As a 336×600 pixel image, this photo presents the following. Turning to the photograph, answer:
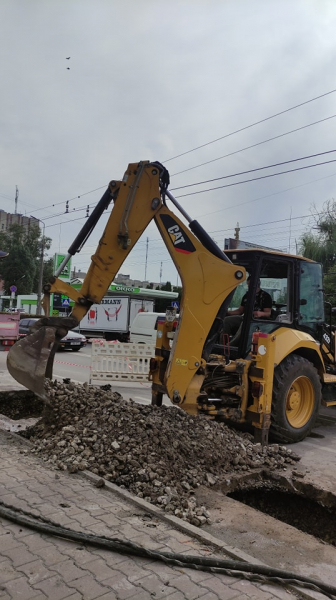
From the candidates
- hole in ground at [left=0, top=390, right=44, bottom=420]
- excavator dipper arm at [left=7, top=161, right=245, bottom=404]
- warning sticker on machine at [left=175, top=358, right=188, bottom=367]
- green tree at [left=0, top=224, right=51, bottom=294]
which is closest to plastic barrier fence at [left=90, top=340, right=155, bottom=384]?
hole in ground at [left=0, top=390, right=44, bottom=420]

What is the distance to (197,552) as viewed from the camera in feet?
10.3

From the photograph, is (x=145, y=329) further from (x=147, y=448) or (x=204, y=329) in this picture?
(x=147, y=448)

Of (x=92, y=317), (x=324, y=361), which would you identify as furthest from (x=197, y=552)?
(x=92, y=317)

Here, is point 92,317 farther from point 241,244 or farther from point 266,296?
point 266,296

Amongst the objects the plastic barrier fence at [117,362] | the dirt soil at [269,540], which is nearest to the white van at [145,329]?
the plastic barrier fence at [117,362]

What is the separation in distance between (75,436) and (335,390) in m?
4.82

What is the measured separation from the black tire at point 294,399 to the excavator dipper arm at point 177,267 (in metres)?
1.43

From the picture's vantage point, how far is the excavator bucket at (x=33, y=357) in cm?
546

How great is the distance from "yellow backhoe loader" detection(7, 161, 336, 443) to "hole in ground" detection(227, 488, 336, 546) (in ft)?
3.81

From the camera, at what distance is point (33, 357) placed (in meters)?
5.47

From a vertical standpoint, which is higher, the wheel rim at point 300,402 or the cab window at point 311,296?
the cab window at point 311,296

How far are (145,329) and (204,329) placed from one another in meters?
13.3

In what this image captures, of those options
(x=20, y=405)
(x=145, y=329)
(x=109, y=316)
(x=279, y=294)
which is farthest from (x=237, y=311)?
(x=109, y=316)

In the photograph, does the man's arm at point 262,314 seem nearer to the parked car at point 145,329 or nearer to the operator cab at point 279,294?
the operator cab at point 279,294
